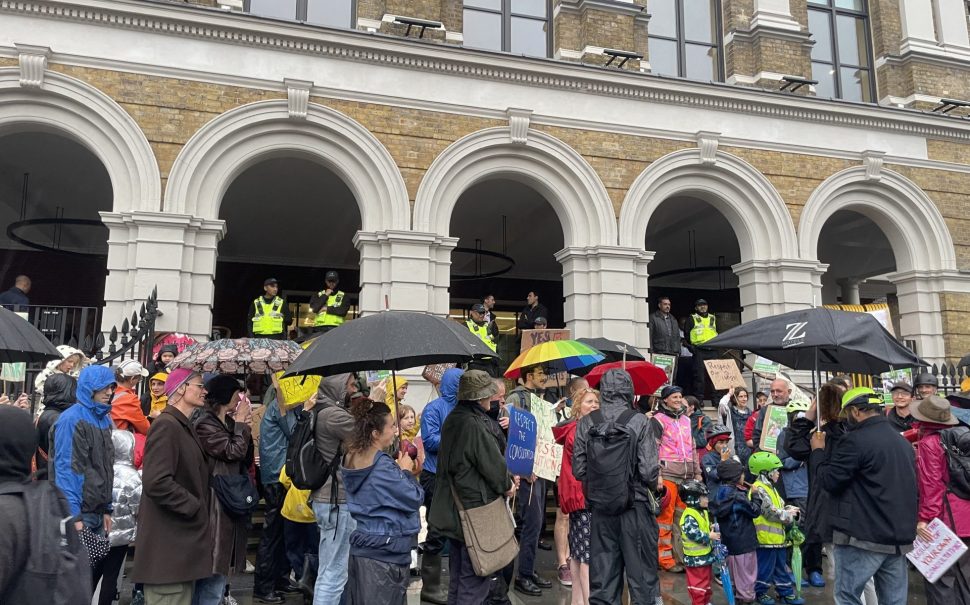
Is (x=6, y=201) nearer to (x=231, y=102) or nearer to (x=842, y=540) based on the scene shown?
(x=231, y=102)

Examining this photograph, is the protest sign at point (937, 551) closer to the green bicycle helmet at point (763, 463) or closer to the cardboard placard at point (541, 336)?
the green bicycle helmet at point (763, 463)

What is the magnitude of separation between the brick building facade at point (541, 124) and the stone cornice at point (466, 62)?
4 centimetres

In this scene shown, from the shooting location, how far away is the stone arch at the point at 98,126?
1045 centimetres

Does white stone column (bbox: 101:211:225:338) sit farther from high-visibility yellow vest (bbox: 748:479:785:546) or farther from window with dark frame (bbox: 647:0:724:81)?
window with dark frame (bbox: 647:0:724:81)

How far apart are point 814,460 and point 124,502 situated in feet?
18.0

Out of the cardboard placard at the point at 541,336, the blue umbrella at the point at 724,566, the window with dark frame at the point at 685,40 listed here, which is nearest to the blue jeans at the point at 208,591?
the blue umbrella at the point at 724,566

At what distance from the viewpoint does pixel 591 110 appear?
12.9 meters

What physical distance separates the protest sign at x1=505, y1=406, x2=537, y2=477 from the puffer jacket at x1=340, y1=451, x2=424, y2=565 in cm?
159

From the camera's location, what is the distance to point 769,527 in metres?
6.23

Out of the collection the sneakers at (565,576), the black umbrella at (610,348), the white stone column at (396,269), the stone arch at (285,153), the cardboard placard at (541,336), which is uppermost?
the stone arch at (285,153)

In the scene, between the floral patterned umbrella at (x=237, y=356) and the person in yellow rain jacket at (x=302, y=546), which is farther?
the person in yellow rain jacket at (x=302, y=546)

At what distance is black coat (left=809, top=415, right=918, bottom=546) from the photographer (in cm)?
461

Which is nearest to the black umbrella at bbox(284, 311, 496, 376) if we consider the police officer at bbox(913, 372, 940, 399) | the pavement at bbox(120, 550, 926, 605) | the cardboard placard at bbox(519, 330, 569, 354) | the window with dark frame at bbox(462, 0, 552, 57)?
the pavement at bbox(120, 550, 926, 605)

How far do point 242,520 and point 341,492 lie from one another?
801mm
